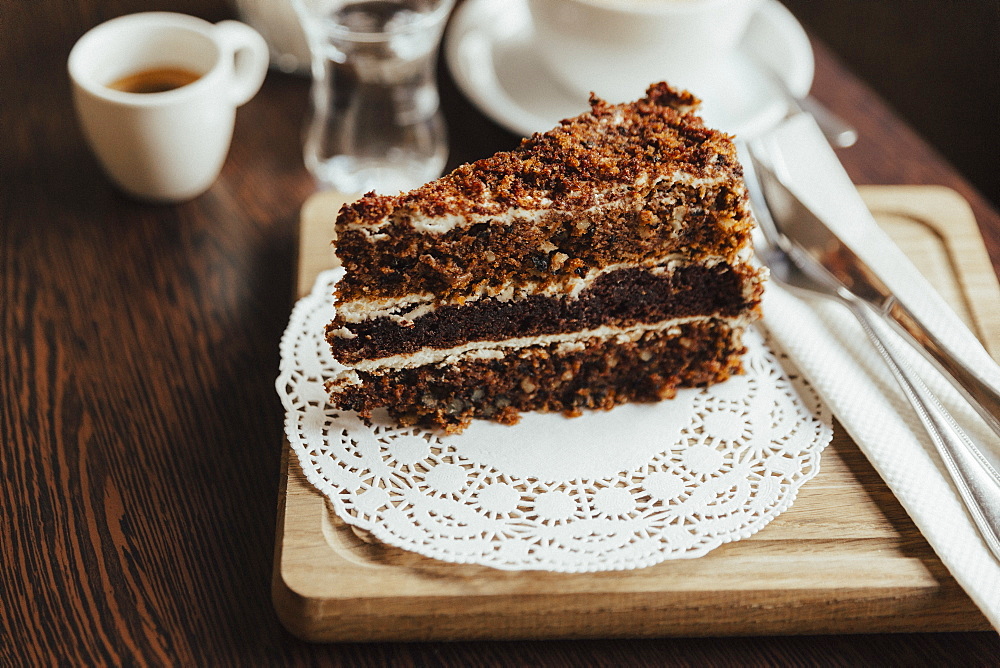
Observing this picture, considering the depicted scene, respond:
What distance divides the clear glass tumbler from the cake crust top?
2.21 feet

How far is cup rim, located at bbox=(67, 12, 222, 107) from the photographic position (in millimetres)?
2113

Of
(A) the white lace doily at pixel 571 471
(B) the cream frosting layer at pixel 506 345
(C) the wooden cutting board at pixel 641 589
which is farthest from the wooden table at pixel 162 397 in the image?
(B) the cream frosting layer at pixel 506 345

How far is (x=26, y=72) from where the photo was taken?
271 centimetres

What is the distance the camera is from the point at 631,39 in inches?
92.4

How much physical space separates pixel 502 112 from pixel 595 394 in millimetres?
916

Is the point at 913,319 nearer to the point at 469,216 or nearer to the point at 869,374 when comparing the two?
the point at 869,374

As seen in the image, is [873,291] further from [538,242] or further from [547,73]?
[547,73]

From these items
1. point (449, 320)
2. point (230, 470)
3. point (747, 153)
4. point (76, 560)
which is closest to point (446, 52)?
point (747, 153)

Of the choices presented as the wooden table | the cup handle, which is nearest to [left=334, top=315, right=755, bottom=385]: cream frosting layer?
the wooden table

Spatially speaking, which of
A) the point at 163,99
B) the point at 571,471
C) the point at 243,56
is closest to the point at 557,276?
the point at 571,471

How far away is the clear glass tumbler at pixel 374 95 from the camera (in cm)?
226

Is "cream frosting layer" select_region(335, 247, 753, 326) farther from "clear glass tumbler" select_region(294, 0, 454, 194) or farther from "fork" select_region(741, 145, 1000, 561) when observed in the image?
"clear glass tumbler" select_region(294, 0, 454, 194)

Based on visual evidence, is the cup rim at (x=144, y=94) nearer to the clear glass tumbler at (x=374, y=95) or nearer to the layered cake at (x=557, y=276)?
the clear glass tumbler at (x=374, y=95)

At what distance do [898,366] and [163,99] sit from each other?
1.72 metres
